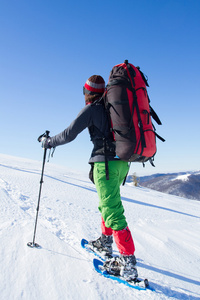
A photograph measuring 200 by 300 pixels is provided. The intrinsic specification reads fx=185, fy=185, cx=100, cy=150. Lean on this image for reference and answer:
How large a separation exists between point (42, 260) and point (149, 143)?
1.79 metres

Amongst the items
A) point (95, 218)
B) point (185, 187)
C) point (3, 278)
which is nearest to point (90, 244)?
point (3, 278)

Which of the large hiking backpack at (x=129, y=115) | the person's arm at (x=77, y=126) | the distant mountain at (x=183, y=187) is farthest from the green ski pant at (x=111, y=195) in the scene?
the distant mountain at (x=183, y=187)

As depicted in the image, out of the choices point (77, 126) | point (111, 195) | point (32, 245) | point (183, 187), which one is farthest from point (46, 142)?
point (183, 187)

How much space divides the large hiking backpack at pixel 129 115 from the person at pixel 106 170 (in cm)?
16

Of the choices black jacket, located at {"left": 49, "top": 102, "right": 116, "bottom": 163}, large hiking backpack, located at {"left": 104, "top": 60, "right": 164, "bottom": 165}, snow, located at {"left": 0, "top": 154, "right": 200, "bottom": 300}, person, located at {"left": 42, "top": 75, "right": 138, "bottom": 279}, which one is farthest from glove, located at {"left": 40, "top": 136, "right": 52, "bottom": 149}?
snow, located at {"left": 0, "top": 154, "right": 200, "bottom": 300}

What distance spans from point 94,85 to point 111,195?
4.96 ft

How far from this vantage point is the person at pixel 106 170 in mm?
2166

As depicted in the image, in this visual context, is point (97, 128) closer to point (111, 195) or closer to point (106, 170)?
point (106, 170)

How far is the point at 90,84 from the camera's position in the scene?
8.55ft

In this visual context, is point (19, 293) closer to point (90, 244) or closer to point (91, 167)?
point (90, 244)

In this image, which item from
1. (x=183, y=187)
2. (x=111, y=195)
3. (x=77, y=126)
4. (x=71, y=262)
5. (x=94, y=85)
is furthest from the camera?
(x=183, y=187)

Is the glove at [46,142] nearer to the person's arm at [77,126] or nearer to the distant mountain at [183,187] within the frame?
the person's arm at [77,126]

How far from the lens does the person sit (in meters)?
2.17

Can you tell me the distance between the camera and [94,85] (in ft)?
8.52
